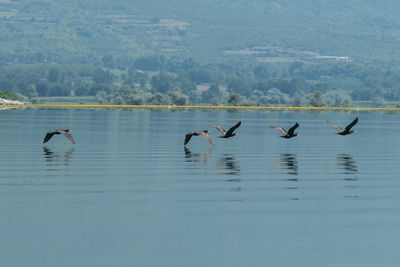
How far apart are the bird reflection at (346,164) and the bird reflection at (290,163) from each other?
7.03 feet

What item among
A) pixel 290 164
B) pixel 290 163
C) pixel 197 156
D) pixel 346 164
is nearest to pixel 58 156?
pixel 197 156

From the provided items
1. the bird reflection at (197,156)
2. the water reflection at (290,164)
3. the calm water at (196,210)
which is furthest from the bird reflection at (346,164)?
the bird reflection at (197,156)

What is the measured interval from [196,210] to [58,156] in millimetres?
24216

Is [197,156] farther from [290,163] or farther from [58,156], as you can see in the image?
[58,156]

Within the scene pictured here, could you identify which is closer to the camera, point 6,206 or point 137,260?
point 137,260

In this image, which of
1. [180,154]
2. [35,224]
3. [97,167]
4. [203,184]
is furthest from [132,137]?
[35,224]

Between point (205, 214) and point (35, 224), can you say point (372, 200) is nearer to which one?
point (205, 214)

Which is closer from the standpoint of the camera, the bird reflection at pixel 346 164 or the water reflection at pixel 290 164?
the water reflection at pixel 290 164

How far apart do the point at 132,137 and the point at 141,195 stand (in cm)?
4385

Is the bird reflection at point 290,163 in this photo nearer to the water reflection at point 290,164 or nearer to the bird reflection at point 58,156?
the water reflection at point 290,164

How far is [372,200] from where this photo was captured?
34125 millimetres

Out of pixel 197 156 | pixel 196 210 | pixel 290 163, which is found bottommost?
pixel 197 156

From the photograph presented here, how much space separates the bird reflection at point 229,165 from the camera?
45.3 metres

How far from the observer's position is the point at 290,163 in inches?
2018
